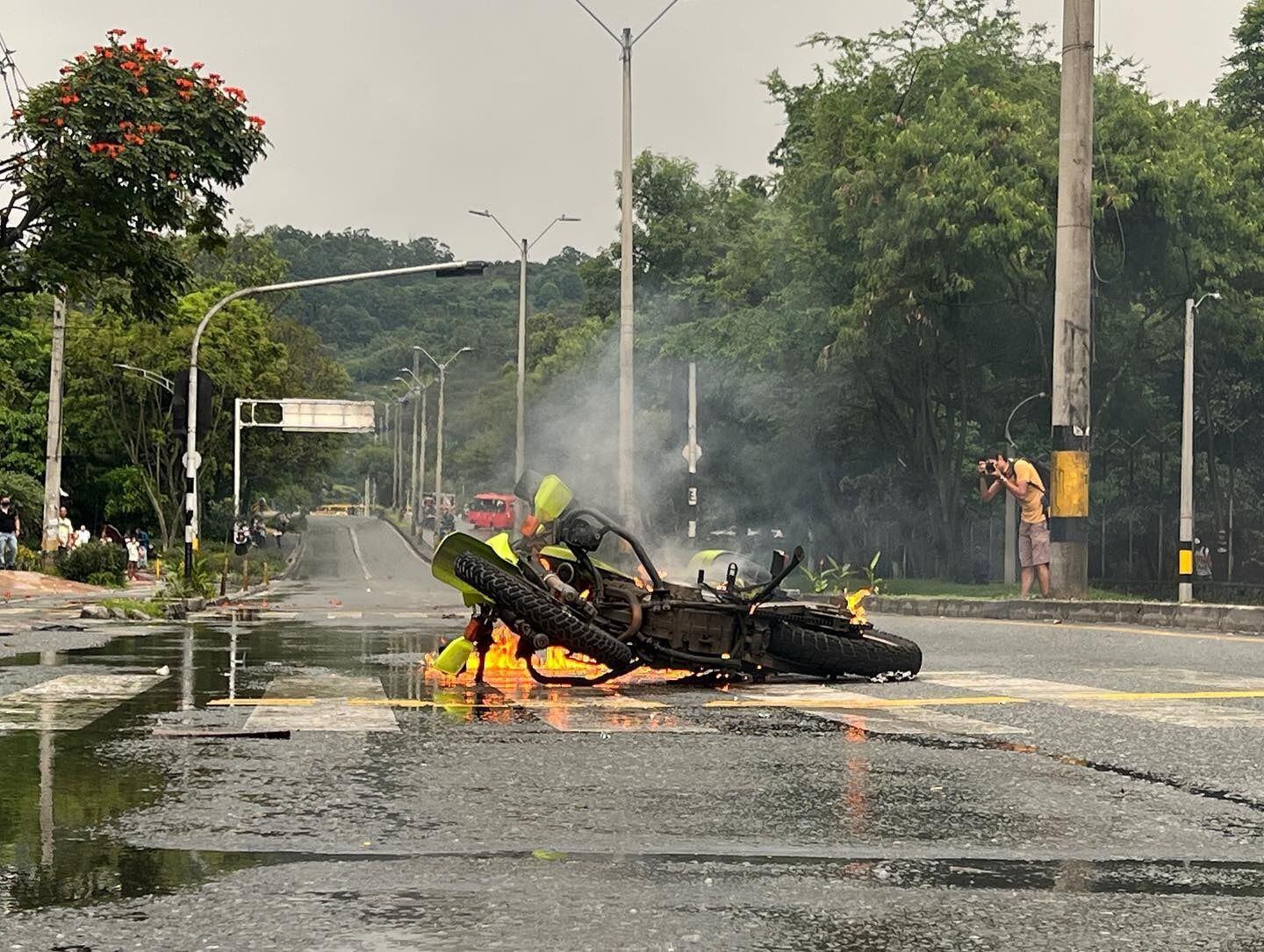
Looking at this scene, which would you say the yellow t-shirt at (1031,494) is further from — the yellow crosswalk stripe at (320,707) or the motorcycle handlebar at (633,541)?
the motorcycle handlebar at (633,541)

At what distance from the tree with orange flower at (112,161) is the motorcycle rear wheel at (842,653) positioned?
514 inches

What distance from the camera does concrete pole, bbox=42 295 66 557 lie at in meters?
41.2

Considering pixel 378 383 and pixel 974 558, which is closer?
pixel 974 558

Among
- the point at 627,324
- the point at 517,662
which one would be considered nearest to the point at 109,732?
the point at 517,662

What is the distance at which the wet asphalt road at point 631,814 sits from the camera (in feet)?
16.9

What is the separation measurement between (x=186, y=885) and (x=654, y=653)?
6969 mm

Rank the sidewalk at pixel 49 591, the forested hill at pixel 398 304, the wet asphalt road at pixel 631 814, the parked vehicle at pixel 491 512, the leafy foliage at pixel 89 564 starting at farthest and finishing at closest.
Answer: the forested hill at pixel 398 304, the parked vehicle at pixel 491 512, the leafy foliage at pixel 89 564, the sidewalk at pixel 49 591, the wet asphalt road at pixel 631 814

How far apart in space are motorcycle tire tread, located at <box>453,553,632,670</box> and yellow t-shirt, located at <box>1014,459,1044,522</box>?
713 inches

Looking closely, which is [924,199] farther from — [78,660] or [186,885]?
[186,885]

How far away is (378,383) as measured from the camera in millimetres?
168875

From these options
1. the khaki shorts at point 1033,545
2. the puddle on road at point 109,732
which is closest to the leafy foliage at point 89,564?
the khaki shorts at point 1033,545

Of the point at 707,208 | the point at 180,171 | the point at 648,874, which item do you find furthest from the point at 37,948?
the point at 707,208

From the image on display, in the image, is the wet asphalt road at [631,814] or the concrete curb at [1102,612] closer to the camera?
the wet asphalt road at [631,814]

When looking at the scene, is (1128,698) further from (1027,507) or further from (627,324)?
(627,324)
